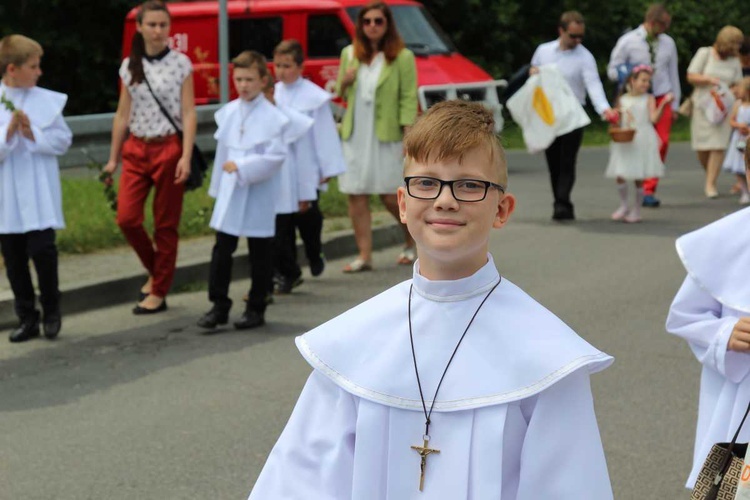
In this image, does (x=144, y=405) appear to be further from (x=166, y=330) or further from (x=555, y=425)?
(x=555, y=425)

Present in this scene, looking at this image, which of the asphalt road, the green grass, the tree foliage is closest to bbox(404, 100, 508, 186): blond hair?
the asphalt road

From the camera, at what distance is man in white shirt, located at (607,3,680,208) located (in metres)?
15.4

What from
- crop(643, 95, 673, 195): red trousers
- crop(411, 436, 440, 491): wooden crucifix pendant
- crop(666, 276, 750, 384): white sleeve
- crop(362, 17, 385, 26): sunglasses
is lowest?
crop(643, 95, 673, 195): red trousers

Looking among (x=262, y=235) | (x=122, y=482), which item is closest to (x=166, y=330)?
(x=262, y=235)

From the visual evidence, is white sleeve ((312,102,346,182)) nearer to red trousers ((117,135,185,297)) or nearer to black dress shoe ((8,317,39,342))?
red trousers ((117,135,185,297))

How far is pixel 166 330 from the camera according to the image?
8.98m

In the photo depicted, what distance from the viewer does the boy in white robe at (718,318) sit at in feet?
13.5

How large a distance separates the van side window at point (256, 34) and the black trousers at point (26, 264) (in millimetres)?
12001

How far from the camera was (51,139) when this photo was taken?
28.1ft

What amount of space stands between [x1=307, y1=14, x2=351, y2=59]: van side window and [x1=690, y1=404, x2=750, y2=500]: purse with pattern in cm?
1635

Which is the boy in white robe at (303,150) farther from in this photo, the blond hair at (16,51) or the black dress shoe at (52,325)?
the blond hair at (16,51)

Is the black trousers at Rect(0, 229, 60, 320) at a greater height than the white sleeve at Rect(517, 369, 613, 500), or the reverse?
the white sleeve at Rect(517, 369, 613, 500)

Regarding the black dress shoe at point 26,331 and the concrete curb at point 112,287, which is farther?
the concrete curb at point 112,287

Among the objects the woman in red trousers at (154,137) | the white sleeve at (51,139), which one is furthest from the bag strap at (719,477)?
the woman in red trousers at (154,137)
